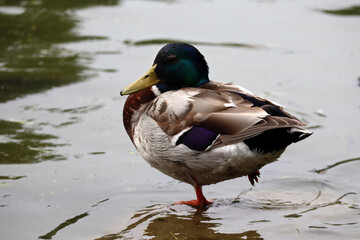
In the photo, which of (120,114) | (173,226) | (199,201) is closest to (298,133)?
(199,201)

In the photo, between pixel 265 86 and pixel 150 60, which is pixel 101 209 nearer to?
pixel 265 86

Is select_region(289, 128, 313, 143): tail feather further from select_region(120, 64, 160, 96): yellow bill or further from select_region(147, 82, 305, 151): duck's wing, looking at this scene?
select_region(120, 64, 160, 96): yellow bill

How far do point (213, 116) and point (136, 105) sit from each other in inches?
31.8

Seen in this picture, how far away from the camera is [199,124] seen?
15.0 ft

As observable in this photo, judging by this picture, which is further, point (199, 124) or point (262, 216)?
point (262, 216)

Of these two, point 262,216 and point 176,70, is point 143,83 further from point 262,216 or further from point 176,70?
point 262,216

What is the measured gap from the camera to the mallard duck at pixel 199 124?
14.4 ft

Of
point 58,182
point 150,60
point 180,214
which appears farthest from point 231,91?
point 150,60

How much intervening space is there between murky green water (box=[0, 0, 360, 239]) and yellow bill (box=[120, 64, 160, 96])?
88cm

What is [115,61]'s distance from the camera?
8.41m

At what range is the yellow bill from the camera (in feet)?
16.5

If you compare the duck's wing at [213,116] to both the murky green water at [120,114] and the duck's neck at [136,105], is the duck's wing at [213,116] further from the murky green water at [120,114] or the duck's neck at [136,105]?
the murky green water at [120,114]

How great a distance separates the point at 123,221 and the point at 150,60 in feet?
13.1

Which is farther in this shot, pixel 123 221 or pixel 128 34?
pixel 128 34
